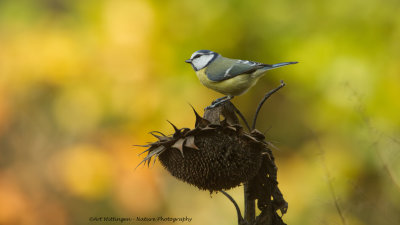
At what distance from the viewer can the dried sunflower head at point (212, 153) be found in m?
1.51

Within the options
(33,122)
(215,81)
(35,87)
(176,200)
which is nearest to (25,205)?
(33,122)

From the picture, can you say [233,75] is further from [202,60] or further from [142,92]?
[142,92]

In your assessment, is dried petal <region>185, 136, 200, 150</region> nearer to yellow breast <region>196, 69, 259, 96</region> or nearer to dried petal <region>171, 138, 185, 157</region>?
dried petal <region>171, 138, 185, 157</region>

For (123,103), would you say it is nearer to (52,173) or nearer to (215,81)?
(52,173)

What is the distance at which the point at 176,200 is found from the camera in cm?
436

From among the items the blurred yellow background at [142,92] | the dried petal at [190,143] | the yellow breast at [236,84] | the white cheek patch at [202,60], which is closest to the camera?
the dried petal at [190,143]

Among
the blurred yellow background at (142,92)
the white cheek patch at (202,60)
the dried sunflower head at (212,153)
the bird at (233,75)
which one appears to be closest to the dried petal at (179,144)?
the dried sunflower head at (212,153)

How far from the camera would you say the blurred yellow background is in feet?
13.0

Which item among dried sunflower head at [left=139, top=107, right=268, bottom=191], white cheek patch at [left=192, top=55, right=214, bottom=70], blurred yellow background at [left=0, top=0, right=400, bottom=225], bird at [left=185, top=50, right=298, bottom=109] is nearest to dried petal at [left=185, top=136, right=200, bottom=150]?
dried sunflower head at [left=139, top=107, right=268, bottom=191]

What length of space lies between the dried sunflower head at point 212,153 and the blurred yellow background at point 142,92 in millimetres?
2451

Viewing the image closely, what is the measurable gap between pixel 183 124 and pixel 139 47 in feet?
3.00

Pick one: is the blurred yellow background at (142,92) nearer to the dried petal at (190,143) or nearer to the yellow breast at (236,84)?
the yellow breast at (236,84)

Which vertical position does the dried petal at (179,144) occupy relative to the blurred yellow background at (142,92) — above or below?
above

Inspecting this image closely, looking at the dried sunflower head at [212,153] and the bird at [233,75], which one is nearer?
the dried sunflower head at [212,153]
